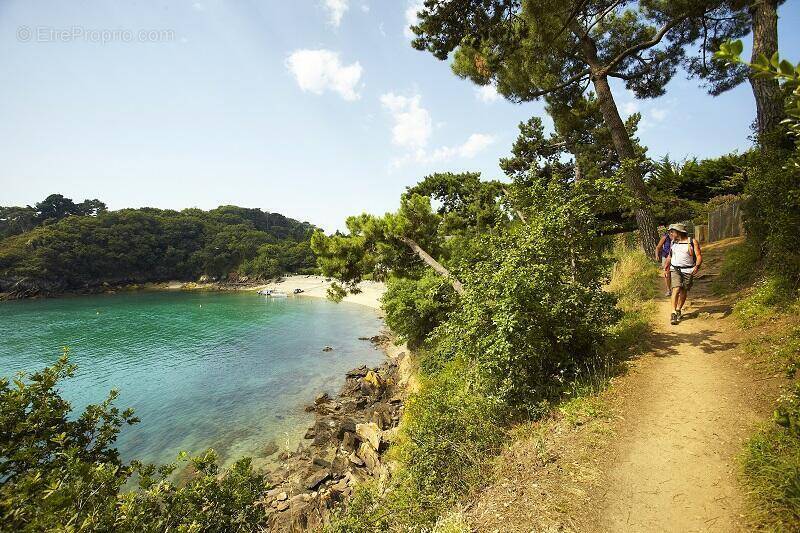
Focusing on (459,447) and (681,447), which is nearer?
(681,447)

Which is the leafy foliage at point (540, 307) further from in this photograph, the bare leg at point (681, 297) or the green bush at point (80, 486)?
the green bush at point (80, 486)

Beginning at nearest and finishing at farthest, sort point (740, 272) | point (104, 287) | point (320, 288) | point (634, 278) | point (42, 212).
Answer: point (740, 272) < point (634, 278) < point (320, 288) < point (104, 287) < point (42, 212)

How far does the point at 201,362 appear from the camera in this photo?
105ft

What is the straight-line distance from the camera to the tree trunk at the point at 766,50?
8484 mm

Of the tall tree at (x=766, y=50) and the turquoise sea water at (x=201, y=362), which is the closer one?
the tall tree at (x=766, y=50)

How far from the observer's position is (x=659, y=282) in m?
11.1

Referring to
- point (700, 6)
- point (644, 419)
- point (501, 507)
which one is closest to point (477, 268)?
point (644, 419)

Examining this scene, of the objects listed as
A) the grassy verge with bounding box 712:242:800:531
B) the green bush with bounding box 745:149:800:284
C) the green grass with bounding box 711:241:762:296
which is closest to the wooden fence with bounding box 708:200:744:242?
the grassy verge with bounding box 712:242:800:531

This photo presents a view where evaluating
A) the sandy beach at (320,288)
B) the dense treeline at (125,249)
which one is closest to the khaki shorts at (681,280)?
the sandy beach at (320,288)

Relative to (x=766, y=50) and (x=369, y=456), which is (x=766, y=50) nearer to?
(x=766, y=50)

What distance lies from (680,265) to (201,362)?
36.3 m

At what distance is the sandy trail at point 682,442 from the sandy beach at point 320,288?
55291 millimetres

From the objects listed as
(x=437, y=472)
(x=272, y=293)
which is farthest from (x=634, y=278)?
(x=272, y=293)

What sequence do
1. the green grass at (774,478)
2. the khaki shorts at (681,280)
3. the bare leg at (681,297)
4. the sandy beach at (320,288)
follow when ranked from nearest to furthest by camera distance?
the green grass at (774,478) → the khaki shorts at (681,280) → the bare leg at (681,297) → the sandy beach at (320,288)
